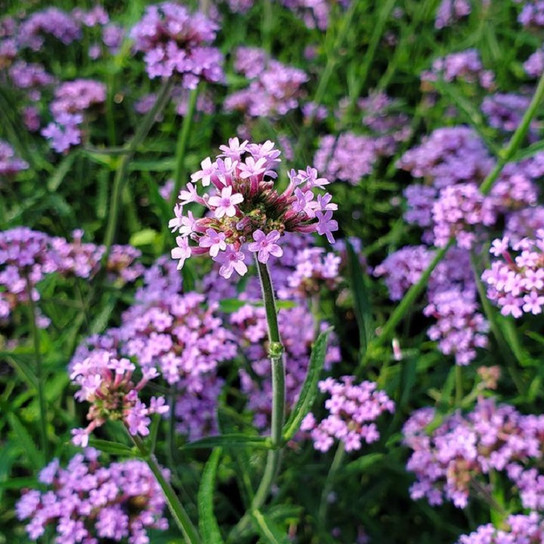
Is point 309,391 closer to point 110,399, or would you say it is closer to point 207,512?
point 207,512

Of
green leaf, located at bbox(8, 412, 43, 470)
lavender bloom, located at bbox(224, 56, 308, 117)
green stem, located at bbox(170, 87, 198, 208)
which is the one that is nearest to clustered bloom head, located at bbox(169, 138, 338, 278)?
green leaf, located at bbox(8, 412, 43, 470)

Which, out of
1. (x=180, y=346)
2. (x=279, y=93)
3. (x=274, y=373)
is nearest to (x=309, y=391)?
(x=274, y=373)

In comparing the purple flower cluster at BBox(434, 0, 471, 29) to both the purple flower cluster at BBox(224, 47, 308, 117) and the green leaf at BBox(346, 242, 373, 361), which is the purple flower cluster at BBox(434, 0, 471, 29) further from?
the green leaf at BBox(346, 242, 373, 361)

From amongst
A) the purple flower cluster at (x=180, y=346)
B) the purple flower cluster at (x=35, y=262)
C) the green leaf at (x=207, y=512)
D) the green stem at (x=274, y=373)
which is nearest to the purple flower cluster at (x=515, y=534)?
the green stem at (x=274, y=373)

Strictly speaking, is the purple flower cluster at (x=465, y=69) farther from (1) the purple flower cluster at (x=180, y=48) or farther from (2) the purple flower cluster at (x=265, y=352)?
(2) the purple flower cluster at (x=265, y=352)

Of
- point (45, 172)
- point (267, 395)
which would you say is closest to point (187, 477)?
point (267, 395)
